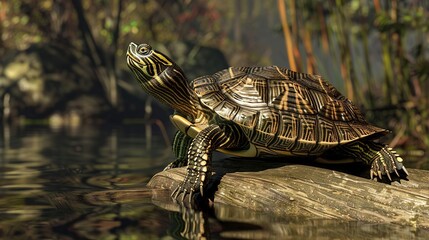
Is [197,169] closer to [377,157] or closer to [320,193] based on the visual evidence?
[320,193]

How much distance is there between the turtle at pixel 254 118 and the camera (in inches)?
160

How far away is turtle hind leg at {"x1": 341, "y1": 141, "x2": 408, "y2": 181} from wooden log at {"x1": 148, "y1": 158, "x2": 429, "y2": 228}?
0.36ft

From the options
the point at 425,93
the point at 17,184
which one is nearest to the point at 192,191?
the point at 17,184

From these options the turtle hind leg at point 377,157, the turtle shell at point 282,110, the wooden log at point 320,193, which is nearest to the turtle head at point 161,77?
the turtle shell at point 282,110

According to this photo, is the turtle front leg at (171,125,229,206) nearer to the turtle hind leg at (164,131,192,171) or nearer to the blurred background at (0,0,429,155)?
the turtle hind leg at (164,131,192,171)

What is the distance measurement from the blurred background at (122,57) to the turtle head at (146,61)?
3719 mm

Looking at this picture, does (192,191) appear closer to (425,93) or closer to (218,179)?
(218,179)

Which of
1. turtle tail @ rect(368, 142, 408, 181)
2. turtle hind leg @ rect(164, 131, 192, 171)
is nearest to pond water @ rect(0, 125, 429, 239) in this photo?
turtle hind leg @ rect(164, 131, 192, 171)

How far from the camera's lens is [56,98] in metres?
19.1

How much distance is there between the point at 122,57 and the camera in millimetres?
24906

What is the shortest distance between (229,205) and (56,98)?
1626 cm

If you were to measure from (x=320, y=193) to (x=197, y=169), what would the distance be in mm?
863

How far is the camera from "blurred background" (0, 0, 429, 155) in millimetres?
7898

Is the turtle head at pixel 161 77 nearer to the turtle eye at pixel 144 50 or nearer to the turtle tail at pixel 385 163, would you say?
the turtle eye at pixel 144 50
